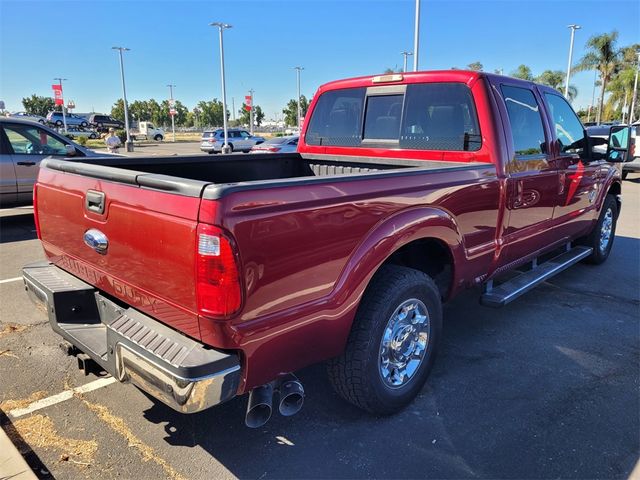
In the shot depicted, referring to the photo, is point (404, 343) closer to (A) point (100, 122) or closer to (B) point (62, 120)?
(B) point (62, 120)

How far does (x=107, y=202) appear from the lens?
2.42 metres

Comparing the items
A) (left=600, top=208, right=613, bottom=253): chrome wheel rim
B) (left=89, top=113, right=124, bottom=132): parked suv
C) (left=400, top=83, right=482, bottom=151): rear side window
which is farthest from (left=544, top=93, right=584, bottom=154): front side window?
(left=89, top=113, right=124, bottom=132): parked suv

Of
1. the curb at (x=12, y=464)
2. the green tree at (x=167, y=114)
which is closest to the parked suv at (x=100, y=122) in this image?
the green tree at (x=167, y=114)

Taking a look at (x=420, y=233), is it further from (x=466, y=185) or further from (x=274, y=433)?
(x=274, y=433)

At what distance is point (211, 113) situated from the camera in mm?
89688

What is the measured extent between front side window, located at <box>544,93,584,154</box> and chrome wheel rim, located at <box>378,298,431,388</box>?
254cm

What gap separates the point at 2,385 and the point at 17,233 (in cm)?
538

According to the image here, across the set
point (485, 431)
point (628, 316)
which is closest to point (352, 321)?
point (485, 431)

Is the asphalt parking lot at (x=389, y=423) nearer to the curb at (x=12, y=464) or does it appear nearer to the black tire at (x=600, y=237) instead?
the curb at (x=12, y=464)

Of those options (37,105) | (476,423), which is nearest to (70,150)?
(476,423)

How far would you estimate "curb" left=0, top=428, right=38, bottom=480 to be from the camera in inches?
92.4

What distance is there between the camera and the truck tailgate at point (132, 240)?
2.05m

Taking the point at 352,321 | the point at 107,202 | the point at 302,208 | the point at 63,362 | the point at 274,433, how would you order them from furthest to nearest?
the point at 63,362, the point at 274,433, the point at 352,321, the point at 107,202, the point at 302,208

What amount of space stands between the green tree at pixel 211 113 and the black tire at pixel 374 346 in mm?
91020
